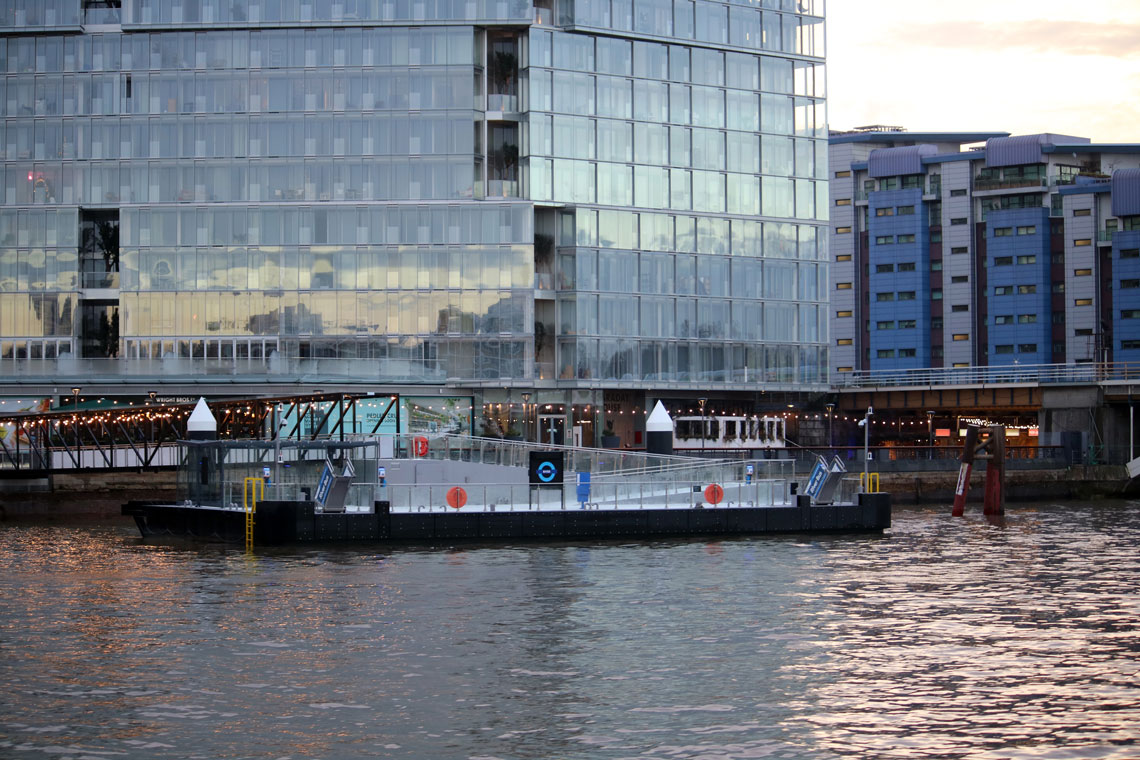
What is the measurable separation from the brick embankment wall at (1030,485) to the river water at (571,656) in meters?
34.5

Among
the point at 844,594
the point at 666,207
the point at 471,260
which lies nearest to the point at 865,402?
the point at 666,207

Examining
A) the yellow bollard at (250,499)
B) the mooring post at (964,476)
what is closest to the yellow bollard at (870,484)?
the mooring post at (964,476)

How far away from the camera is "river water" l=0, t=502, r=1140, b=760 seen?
22531 millimetres

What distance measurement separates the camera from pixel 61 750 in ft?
71.6

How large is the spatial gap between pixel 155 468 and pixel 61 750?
51072 millimetres

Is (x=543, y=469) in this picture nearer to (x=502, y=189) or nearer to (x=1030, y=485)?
(x=1030, y=485)

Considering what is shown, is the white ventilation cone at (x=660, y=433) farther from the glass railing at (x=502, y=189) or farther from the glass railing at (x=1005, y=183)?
the glass railing at (x=1005, y=183)

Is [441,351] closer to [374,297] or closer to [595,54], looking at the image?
[374,297]

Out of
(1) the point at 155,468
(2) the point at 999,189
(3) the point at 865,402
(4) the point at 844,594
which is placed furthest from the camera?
(2) the point at 999,189

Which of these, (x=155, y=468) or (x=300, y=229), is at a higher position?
(x=300, y=229)

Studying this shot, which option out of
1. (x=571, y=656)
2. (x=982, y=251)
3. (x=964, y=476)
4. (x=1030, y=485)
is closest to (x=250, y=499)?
(x=571, y=656)

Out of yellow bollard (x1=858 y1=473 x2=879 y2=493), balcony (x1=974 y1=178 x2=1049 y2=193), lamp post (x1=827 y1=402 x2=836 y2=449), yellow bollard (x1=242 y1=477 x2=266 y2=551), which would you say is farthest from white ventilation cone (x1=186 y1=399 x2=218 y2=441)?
balcony (x1=974 y1=178 x2=1049 y2=193)

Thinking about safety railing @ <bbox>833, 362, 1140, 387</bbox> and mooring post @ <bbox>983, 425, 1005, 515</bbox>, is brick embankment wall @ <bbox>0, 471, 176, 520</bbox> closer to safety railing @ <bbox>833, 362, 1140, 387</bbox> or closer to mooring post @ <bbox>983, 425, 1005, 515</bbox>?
mooring post @ <bbox>983, 425, 1005, 515</bbox>

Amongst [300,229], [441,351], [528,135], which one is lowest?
[441,351]
